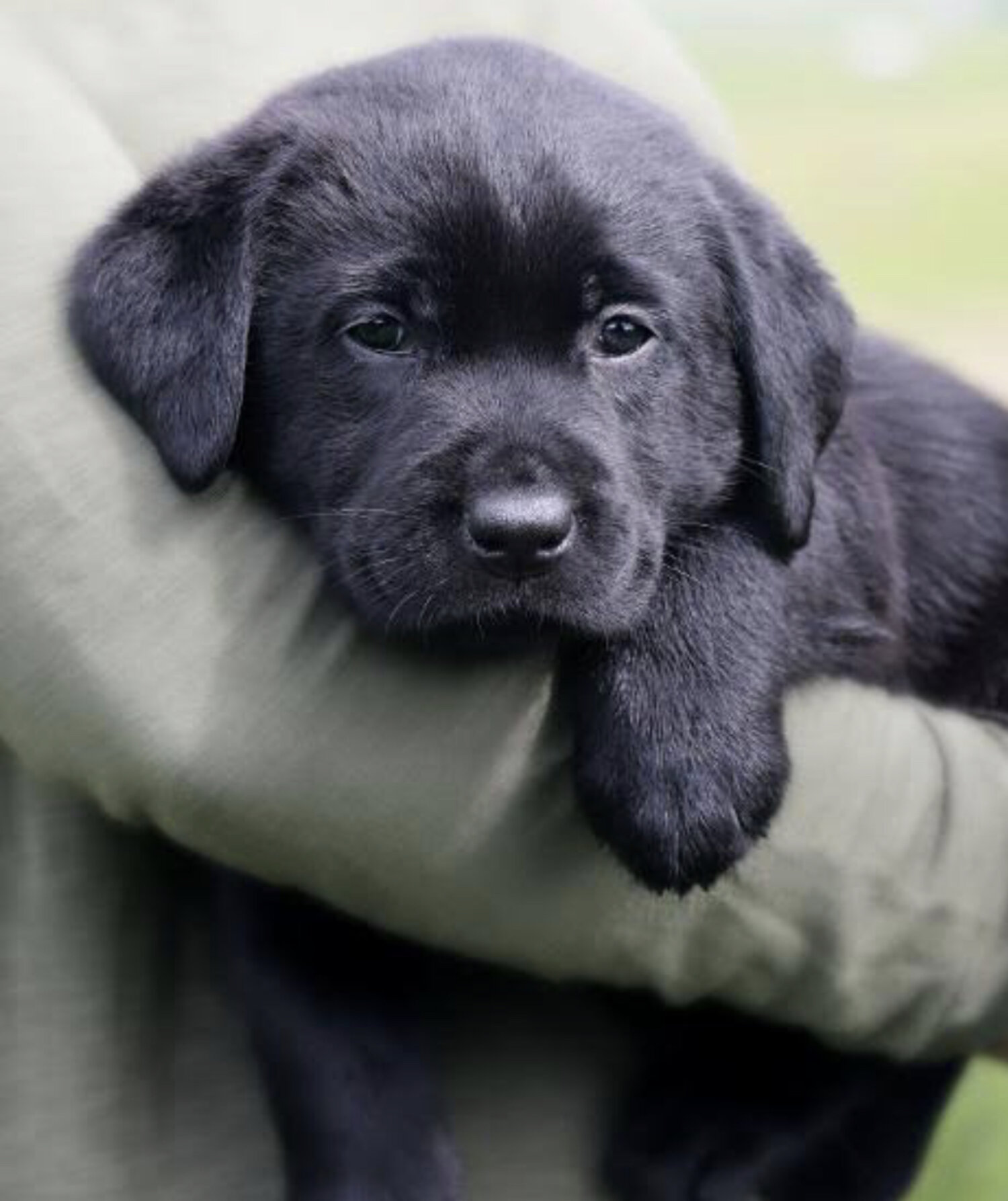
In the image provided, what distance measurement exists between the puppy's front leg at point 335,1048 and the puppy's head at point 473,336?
39 cm

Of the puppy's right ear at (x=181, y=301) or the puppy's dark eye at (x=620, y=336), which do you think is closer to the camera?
the puppy's right ear at (x=181, y=301)

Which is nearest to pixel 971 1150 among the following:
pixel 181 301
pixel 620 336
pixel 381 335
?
pixel 620 336

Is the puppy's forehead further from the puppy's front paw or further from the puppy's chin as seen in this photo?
the puppy's front paw

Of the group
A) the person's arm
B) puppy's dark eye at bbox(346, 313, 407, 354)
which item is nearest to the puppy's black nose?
the person's arm

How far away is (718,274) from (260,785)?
720mm

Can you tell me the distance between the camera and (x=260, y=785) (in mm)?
1857

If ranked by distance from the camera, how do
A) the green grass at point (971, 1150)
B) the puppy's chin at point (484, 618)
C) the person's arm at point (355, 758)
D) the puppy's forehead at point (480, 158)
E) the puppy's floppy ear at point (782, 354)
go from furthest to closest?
the green grass at point (971, 1150)
the puppy's floppy ear at point (782, 354)
the puppy's forehead at point (480, 158)
the puppy's chin at point (484, 618)
the person's arm at point (355, 758)

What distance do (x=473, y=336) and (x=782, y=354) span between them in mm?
329

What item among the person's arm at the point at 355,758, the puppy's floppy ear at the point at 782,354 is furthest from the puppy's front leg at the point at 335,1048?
the puppy's floppy ear at the point at 782,354

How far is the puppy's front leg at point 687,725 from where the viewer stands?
1992 mm

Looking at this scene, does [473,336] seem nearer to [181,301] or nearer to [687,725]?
[181,301]

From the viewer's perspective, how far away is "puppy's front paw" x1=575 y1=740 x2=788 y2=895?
6.51 feet

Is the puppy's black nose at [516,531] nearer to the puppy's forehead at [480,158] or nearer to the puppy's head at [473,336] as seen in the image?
the puppy's head at [473,336]

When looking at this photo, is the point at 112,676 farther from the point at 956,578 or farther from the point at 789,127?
the point at 789,127
